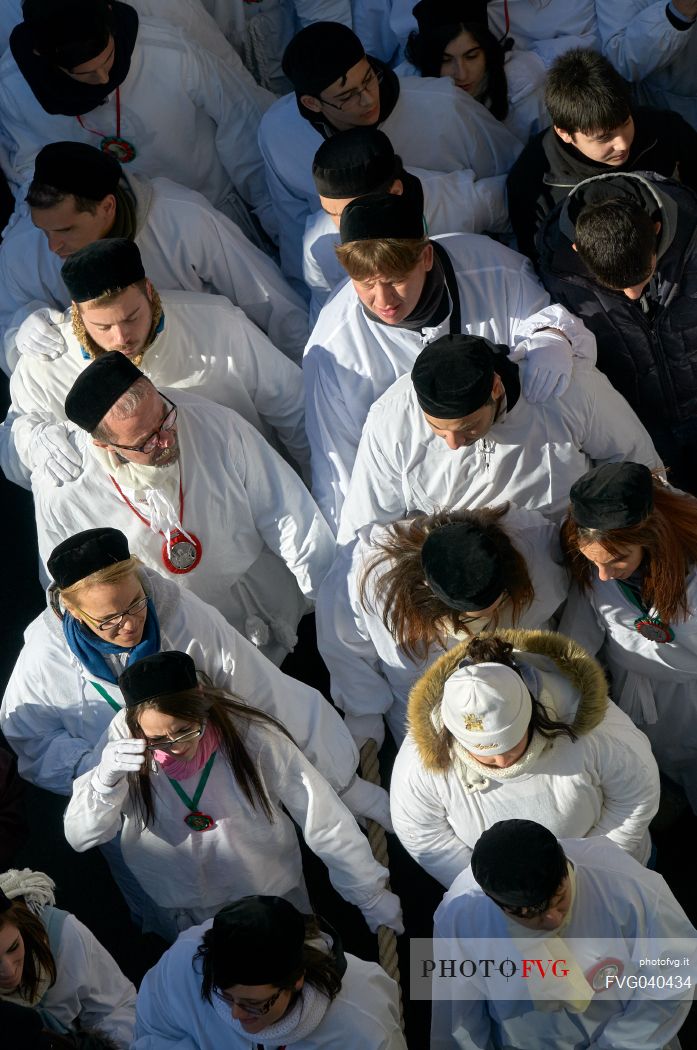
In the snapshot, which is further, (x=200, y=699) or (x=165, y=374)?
(x=165, y=374)

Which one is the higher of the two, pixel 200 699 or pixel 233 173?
pixel 233 173

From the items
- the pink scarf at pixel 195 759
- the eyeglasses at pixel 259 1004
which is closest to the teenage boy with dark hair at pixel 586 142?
the pink scarf at pixel 195 759

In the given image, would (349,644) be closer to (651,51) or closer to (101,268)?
(101,268)

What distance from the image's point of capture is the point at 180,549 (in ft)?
13.9

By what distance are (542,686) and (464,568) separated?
0.35m

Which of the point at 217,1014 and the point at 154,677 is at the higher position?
the point at 154,677

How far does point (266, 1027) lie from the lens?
125 inches

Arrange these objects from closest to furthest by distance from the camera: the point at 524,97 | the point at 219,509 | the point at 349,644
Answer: the point at 349,644
the point at 219,509
the point at 524,97

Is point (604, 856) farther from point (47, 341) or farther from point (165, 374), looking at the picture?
point (47, 341)

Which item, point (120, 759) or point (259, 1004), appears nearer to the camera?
point (259, 1004)

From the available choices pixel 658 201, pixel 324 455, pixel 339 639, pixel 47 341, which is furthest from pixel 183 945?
pixel 658 201

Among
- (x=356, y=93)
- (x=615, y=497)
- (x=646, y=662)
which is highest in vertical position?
(x=356, y=93)

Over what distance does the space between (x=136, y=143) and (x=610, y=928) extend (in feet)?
10.9

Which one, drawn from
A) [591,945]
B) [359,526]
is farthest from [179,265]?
[591,945]
